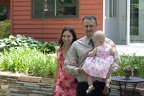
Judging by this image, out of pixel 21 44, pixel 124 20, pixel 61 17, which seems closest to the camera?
pixel 21 44

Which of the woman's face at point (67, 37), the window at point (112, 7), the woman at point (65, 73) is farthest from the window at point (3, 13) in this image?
the woman's face at point (67, 37)

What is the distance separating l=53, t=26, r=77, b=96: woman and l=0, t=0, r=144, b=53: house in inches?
293

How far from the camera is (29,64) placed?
6344mm

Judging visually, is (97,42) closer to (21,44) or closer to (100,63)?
(100,63)

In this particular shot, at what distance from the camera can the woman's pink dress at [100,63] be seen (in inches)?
122

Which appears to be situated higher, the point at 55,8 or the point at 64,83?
the point at 55,8

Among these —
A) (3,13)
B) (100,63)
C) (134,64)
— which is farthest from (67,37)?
(3,13)

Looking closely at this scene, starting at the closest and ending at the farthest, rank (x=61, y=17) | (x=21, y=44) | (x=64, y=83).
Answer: (x=64, y=83), (x=21, y=44), (x=61, y=17)

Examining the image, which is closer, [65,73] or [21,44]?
[65,73]

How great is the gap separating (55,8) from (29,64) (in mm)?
5861

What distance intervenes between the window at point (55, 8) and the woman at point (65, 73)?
7.83m

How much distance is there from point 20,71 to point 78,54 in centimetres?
323

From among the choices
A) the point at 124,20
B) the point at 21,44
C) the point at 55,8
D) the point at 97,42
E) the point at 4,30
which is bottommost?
the point at 21,44

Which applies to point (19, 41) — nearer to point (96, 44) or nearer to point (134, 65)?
point (134, 65)
